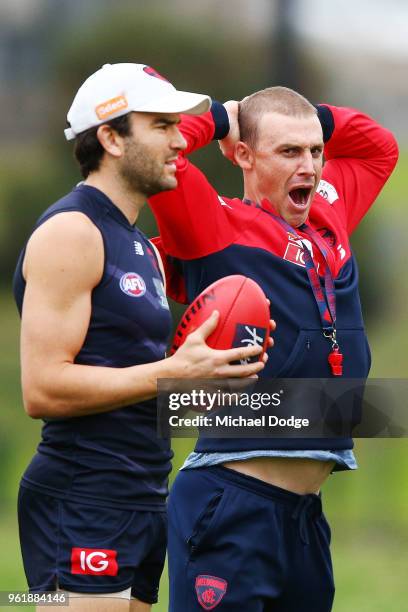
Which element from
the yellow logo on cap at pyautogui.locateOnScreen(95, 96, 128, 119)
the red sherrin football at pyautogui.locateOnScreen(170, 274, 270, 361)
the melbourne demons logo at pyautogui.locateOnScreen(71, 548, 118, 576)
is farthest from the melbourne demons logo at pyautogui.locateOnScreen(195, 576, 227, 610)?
the yellow logo on cap at pyautogui.locateOnScreen(95, 96, 128, 119)

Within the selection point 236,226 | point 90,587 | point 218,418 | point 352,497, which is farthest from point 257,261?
point 352,497

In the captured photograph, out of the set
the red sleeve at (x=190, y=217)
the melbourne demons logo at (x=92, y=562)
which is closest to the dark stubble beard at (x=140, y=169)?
the red sleeve at (x=190, y=217)

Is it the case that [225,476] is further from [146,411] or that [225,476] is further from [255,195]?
[255,195]

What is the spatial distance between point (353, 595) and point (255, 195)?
11.3 ft

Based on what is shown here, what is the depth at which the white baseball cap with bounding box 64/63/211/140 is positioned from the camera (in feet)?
11.3

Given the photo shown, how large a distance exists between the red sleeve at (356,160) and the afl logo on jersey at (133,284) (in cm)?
143

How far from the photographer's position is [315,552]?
4047 mm

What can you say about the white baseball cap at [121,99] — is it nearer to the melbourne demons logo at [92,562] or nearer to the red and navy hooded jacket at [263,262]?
the red and navy hooded jacket at [263,262]

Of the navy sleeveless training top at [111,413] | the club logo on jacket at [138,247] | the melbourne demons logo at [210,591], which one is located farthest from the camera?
the melbourne demons logo at [210,591]

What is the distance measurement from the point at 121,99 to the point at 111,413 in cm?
88

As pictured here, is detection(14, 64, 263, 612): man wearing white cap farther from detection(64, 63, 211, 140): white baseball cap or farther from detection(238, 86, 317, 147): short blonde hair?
detection(238, 86, 317, 147): short blonde hair

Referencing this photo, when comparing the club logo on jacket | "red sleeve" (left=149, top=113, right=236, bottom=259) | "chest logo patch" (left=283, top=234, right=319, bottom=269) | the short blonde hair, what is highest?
the short blonde hair

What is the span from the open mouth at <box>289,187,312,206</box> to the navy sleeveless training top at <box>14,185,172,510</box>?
0.97 meters

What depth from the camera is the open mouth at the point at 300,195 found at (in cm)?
421
